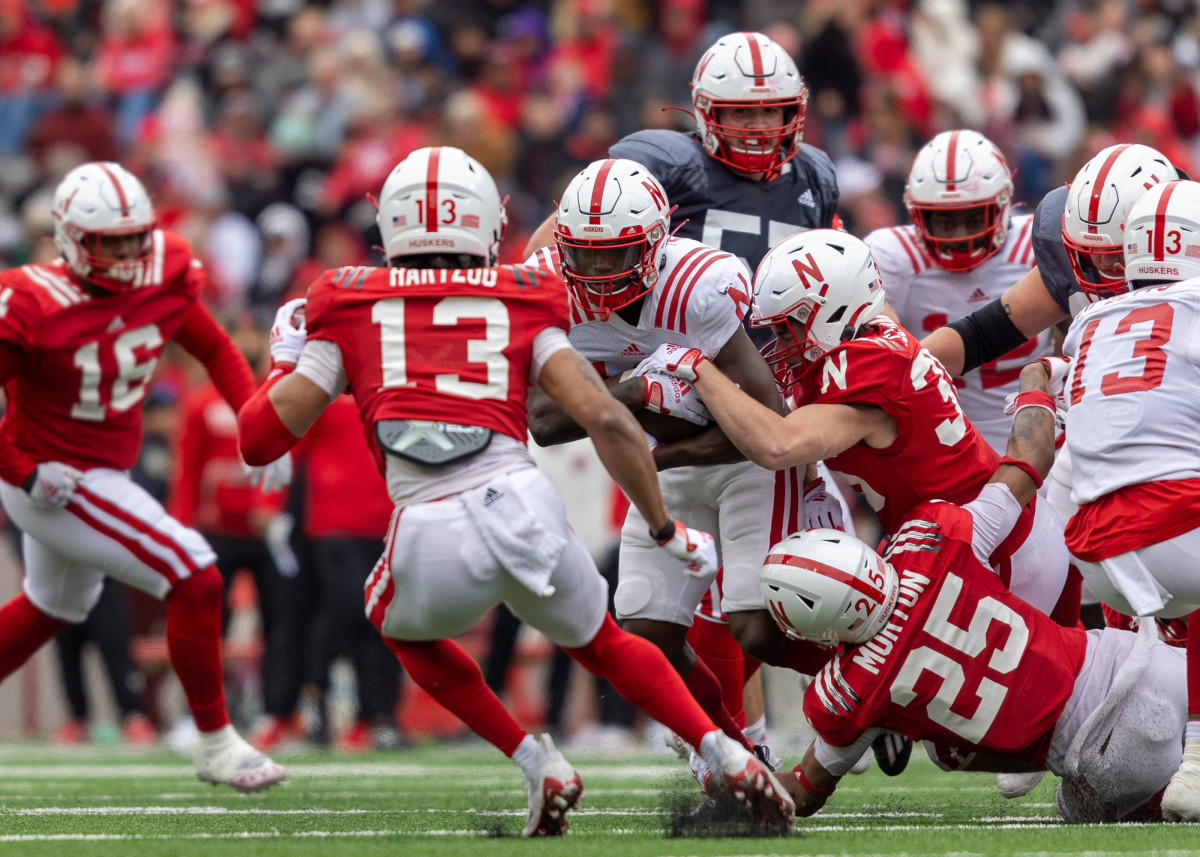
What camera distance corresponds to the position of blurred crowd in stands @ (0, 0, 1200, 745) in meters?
11.9

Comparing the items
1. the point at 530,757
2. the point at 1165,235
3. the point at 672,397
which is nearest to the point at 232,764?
the point at 530,757

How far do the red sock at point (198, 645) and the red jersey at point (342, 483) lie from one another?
A: 9.09 ft

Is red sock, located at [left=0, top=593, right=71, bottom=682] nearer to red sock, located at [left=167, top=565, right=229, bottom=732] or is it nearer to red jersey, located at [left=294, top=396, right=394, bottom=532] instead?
red sock, located at [left=167, top=565, right=229, bottom=732]

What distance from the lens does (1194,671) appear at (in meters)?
4.74

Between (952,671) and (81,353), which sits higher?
(81,353)

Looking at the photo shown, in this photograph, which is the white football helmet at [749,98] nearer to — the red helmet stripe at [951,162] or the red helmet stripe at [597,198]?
the red helmet stripe at [951,162]

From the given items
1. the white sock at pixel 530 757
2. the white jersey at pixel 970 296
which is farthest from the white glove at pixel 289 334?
the white jersey at pixel 970 296

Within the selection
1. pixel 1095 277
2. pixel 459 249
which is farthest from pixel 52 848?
pixel 1095 277

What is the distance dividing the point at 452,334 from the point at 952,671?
1.59m

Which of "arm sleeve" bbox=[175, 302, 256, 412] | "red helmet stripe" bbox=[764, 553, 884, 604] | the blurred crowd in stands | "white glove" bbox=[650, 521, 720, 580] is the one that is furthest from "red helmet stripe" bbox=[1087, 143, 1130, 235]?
the blurred crowd in stands

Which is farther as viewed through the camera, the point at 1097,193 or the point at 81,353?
the point at 81,353

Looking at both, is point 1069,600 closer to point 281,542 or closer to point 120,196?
point 120,196

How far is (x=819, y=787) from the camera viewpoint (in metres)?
4.79

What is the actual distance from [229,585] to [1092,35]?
746 cm
